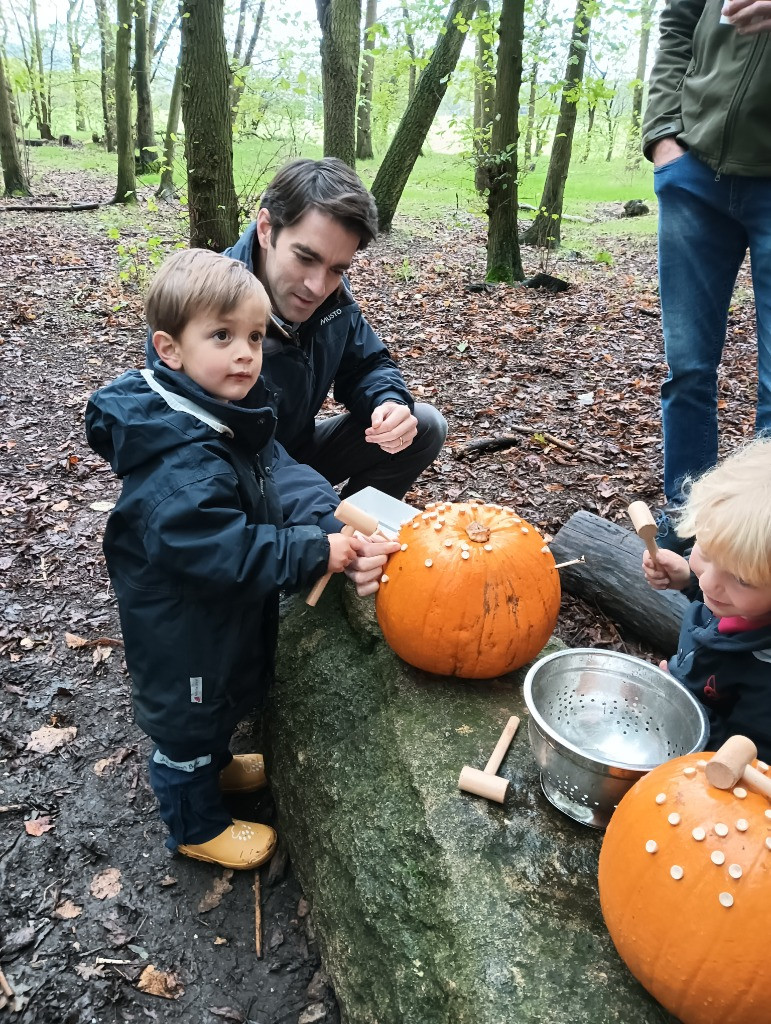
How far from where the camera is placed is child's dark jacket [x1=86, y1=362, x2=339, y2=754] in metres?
2.01

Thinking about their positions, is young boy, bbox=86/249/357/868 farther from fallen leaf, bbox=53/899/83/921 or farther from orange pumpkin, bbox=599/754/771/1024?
orange pumpkin, bbox=599/754/771/1024

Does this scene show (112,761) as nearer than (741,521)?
No

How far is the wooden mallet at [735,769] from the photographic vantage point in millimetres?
1359

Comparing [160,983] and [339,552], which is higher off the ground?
[339,552]

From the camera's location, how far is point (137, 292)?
9.02 metres

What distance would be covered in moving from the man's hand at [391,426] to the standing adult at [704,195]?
4.01ft

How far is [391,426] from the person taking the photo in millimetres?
3000

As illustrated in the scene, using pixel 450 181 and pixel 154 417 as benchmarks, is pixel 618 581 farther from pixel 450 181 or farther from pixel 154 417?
pixel 450 181

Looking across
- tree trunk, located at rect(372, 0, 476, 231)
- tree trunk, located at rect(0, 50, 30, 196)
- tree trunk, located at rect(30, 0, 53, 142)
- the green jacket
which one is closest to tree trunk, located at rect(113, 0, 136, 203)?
tree trunk, located at rect(0, 50, 30, 196)

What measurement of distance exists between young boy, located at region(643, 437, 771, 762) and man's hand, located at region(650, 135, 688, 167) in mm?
1660

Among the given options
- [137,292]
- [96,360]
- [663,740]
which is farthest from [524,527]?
[137,292]

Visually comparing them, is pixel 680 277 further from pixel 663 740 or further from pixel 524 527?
pixel 663 740

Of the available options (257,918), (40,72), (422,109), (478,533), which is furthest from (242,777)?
(40,72)

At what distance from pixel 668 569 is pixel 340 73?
10781mm
